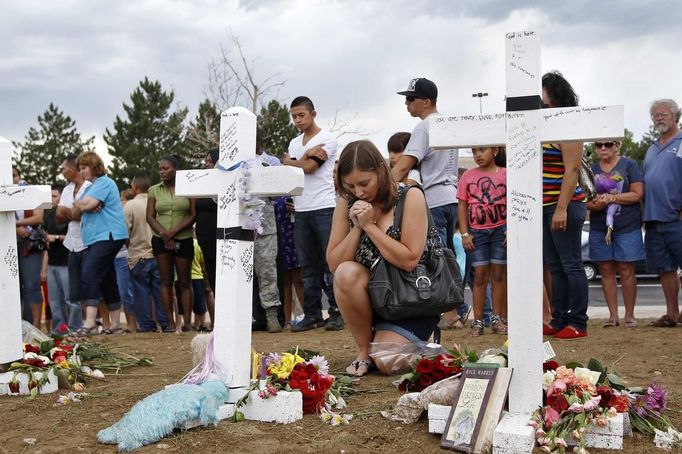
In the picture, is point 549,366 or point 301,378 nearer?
point 549,366

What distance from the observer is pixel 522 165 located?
133 inches

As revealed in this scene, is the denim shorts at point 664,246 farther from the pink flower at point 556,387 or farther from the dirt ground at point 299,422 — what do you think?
the pink flower at point 556,387

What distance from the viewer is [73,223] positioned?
28.0 feet

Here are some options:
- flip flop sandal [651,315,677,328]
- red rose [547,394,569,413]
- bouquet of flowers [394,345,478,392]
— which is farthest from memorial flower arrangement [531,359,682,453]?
flip flop sandal [651,315,677,328]

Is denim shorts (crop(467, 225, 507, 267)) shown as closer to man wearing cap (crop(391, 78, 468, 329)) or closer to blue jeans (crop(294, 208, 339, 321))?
man wearing cap (crop(391, 78, 468, 329))

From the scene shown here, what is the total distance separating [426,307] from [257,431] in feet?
4.67

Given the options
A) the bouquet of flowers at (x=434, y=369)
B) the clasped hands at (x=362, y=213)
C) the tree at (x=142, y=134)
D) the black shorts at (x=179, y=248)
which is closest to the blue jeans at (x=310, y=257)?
the black shorts at (x=179, y=248)

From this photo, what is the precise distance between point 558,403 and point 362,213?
1.54 m

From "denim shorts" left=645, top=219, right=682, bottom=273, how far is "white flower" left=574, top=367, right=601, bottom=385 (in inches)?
156

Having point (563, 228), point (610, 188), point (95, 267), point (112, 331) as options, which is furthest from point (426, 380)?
point (112, 331)

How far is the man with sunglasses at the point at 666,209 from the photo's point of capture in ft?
22.9

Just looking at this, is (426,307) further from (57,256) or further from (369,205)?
(57,256)

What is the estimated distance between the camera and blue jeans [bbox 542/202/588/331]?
19.7 feet

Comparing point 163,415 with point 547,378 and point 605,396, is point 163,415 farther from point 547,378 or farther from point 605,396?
point 605,396
